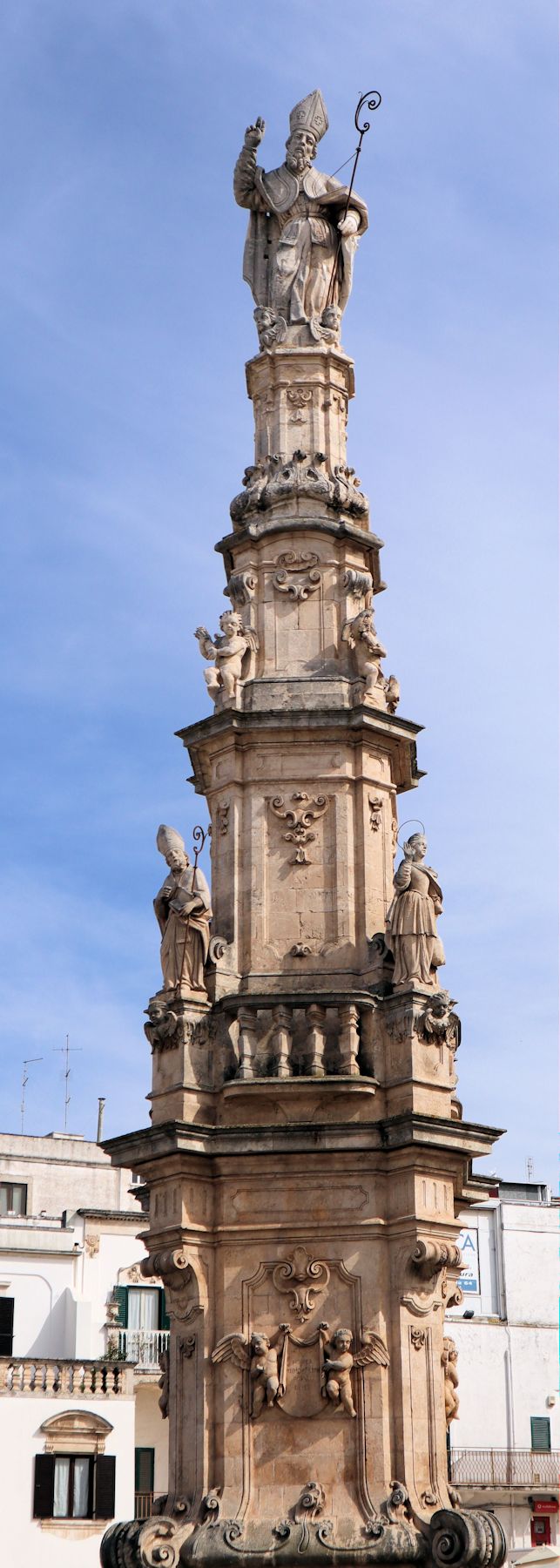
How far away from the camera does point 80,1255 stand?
35.8 meters

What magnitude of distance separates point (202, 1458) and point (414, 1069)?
12.4 ft

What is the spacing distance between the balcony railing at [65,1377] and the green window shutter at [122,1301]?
113 inches

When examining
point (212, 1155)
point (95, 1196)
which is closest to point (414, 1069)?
point (212, 1155)

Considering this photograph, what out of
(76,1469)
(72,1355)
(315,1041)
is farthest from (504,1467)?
(315,1041)

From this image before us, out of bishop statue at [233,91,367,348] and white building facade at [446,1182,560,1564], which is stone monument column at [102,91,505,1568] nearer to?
bishop statue at [233,91,367,348]

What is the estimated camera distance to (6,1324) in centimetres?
3491

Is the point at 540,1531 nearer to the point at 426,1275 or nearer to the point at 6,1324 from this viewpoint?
the point at 6,1324

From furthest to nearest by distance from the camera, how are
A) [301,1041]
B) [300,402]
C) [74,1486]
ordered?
[74,1486], [300,402], [301,1041]

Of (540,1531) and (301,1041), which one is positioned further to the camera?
(540,1531)

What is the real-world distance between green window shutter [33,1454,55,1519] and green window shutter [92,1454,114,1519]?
2.56 feet

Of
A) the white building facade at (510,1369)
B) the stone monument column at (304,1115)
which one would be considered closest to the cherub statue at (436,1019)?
the stone monument column at (304,1115)

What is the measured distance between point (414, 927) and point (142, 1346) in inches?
796

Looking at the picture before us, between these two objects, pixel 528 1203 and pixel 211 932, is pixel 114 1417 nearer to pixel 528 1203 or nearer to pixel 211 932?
pixel 528 1203

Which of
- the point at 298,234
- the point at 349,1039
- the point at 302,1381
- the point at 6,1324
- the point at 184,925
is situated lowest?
the point at 302,1381
